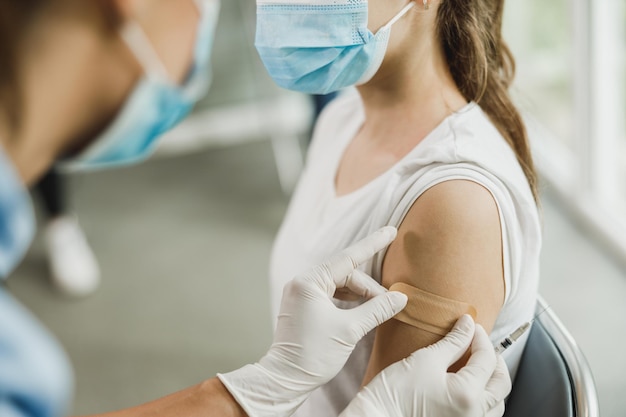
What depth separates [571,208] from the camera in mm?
2645

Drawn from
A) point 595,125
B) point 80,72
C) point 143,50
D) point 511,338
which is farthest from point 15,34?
point 595,125

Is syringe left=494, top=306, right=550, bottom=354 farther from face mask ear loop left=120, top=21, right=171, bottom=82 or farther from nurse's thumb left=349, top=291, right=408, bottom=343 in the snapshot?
face mask ear loop left=120, top=21, right=171, bottom=82

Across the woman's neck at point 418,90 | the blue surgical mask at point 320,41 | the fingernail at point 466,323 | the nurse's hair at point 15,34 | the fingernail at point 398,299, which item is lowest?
the fingernail at point 466,323

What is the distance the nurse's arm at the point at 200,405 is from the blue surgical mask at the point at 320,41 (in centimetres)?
50

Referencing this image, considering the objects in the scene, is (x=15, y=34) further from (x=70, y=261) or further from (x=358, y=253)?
(x=70, y=261)

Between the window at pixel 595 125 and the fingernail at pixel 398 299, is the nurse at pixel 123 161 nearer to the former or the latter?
the fingernail at pixel 398 299

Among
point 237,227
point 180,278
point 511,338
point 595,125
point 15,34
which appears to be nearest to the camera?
point 15,34

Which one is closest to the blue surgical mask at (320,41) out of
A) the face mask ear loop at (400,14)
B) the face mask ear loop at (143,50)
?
the face mask ear loop at (400,14)

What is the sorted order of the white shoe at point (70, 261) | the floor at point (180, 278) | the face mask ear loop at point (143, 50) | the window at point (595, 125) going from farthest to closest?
the white shoe at point (70, 261), the window at point (595, 125), the floor at point (180, 278), the face mask ear loop at point (143, 50)

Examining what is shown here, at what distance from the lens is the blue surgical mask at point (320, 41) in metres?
1.00

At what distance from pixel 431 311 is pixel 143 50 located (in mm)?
500

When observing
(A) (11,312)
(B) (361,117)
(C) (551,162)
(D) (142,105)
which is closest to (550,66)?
(C) (551,162)

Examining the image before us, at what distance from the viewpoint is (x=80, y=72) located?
0.64 metres

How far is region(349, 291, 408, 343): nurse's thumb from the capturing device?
2.93ft
